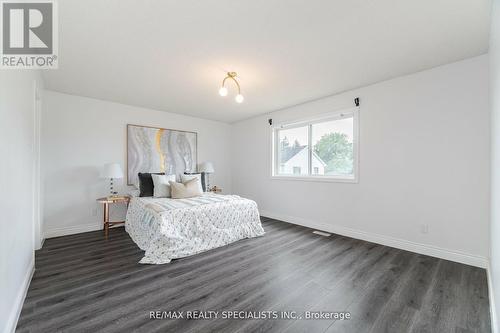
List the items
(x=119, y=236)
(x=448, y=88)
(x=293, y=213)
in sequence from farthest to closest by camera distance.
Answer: (x=293, y=213) → (x=119, y=236) → (x=448, y=88)

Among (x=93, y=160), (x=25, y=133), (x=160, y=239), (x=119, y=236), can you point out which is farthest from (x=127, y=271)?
(x=93, y=160)

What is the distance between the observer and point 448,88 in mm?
2537

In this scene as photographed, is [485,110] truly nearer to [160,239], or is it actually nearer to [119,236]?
[160,239]

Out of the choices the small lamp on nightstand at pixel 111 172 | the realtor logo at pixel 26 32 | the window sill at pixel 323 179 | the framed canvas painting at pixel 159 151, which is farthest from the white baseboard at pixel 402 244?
the realtor logo at pixel 26 32

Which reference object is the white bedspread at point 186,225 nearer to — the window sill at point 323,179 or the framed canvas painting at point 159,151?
the framed canvas painting at point 159,151

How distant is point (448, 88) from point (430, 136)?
595 mm

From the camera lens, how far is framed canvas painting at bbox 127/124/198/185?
13.6 feet

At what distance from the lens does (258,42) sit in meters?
2.11

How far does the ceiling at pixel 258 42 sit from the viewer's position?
66.4 inches

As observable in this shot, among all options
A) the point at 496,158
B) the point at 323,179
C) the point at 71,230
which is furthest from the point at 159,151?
the point at 496,158

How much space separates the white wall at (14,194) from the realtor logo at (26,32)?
14 cm

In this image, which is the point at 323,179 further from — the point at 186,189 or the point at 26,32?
the point at 26,32

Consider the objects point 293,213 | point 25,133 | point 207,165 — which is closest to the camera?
point 25,133

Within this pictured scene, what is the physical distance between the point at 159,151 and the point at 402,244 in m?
4.57
